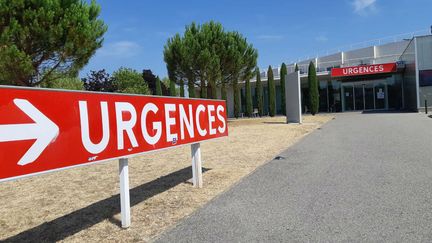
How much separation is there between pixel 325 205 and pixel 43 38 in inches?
489

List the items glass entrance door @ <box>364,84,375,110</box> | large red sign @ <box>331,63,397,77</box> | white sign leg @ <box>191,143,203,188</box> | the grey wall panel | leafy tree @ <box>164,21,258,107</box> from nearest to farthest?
white sign leg @ <box>191,143,203,188</box> → leafy tree @ <box>164,21,258,107</box> → large red sign @ <box>331,63,397,77</box> → glass entrance door @ <box>364,84,375,110</box> → the grey wall panel

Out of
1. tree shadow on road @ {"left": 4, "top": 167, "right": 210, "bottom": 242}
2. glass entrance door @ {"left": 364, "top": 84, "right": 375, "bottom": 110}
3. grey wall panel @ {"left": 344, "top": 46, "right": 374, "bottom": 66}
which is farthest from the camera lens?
grey wall panel @ {"left": 344, "top": 46, "right": 374, "bottom": 66}

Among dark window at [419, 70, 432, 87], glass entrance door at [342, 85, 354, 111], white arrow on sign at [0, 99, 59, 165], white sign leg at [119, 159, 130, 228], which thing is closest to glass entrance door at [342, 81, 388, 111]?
glass entrance door at [342, 85, 354, 111]

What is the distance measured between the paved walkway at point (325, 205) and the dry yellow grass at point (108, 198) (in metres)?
0.45

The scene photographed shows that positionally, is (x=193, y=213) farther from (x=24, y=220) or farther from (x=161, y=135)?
(x=24, y=220)

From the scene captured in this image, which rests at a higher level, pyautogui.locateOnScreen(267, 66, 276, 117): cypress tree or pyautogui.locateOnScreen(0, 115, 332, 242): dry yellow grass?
pyautogui.locateOnScreen(267, 66, 276, 117): cypress tree

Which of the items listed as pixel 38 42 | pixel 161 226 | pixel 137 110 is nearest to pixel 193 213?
pixel 161 226

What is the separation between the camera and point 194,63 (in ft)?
76.2

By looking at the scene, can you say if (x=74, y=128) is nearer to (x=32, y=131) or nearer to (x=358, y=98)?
(x=32, y=131)

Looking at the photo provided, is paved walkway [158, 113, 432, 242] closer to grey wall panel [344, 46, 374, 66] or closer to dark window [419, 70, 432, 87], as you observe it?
dark window [419, 70, 432, 87]

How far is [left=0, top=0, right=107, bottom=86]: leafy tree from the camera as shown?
13.3 meters

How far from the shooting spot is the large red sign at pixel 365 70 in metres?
31.1

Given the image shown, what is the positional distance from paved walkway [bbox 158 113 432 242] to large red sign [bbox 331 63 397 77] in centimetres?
2512

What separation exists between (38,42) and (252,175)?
1073 centimetres
